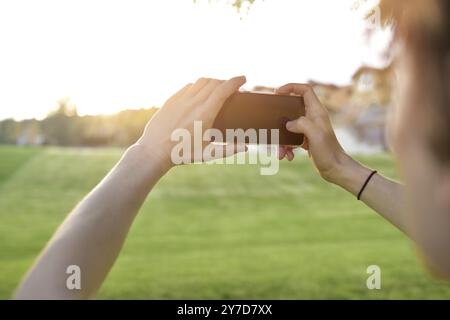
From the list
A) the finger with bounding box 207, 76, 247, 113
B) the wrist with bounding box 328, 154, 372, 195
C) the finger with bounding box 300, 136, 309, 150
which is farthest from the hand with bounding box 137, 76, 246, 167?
the wrist with bounding box 328, 154, 372, 195

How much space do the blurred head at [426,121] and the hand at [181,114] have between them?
1.17 ft

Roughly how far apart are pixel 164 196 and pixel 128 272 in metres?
12.8

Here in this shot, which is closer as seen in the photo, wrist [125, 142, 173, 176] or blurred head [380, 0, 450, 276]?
blurred head [380, 0, 450, 276]

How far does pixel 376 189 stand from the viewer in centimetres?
153

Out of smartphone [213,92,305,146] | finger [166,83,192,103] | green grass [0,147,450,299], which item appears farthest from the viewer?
green grass [0,147,450,299]

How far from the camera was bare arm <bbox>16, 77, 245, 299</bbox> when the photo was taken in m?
0.77

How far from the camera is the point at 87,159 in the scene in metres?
30.8

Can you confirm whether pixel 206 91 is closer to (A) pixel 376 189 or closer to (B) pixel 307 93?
(B) pixel 307 93

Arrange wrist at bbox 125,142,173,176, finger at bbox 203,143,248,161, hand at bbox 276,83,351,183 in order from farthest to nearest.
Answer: hand at bbox 276,83,351,183 → finger at bbox 203,143,248,161 → wrist at bbox 125,142,173,176

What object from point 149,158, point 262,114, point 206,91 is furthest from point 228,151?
point 149,158

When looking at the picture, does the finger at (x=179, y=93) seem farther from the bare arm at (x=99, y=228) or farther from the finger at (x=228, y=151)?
the finger at (x=228, y=151)

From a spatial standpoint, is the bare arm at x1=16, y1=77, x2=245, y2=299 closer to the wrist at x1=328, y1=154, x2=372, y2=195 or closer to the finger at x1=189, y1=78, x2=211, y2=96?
the finger at x1=189, y1=78, x2=211, y2=96

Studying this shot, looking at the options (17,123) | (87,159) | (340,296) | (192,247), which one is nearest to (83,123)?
(17,123)

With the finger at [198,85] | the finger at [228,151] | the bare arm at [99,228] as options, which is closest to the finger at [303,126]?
the finger at [228,151]
